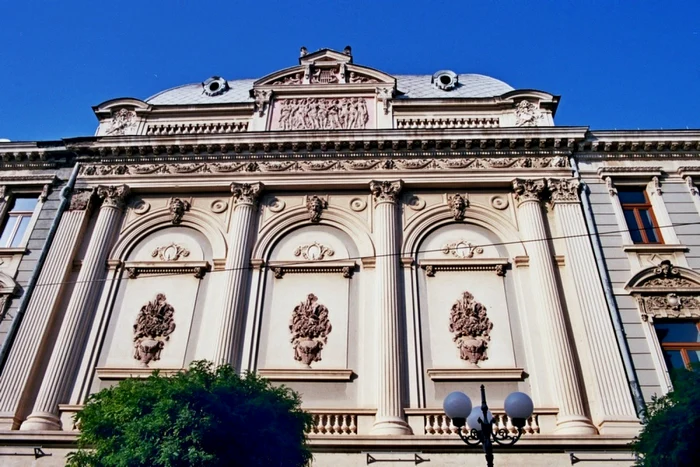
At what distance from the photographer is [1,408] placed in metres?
14.7

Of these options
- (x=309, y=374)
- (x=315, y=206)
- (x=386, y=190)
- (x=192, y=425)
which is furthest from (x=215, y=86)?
(x=192, y=425)

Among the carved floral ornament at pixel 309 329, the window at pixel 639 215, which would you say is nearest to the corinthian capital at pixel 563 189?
the window at pixel 639 215

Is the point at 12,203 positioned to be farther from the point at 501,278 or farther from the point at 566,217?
the point at 566,217

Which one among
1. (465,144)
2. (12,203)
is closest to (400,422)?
(465,144)

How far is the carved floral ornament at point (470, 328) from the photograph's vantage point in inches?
613

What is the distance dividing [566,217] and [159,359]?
12450mm

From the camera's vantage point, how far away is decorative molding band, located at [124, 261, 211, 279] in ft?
57.4

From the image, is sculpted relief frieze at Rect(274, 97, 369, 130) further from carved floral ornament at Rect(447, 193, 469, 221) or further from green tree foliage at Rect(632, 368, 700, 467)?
green tree foliage at Rect(632, 368, 700, 467)

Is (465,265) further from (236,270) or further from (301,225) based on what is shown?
(236,270)

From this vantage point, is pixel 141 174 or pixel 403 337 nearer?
pixel 403 337

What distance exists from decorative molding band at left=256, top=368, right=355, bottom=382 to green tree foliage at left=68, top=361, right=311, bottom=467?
12.9 ft

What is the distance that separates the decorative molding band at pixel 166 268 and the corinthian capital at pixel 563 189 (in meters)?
10.8

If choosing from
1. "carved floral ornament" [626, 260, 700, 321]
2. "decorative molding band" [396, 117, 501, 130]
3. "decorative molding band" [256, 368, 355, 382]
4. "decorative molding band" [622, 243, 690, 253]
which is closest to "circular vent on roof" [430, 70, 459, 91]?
"decorative molding band" [396, 117, 501, 130]

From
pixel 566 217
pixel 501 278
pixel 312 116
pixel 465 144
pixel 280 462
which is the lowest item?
pixel 280 462
